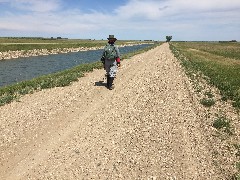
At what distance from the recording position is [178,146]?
10.1 metres

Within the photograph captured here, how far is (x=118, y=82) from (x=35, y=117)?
9.27 meters

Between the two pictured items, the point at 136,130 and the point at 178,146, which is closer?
the point at 178,146

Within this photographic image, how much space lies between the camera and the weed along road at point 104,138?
27.9 ft

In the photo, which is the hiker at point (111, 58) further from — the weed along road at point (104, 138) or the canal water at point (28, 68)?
the canal water at point (28, 68)

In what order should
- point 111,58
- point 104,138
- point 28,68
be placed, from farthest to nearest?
point 28,68 → point 111,58 → point 104,138

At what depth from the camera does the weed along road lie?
8492 mm

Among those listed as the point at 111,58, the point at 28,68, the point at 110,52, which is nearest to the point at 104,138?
the point at 111,58

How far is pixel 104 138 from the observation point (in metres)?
10.6

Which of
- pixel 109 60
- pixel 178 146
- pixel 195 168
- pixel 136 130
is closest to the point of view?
pixel 195 168

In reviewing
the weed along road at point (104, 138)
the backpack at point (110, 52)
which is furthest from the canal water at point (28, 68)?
the weed along road at point (104, 138)

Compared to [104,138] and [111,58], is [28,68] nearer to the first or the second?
[111,58]

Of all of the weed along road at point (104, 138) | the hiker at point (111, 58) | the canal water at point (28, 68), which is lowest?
the canal water at point (28, 68)

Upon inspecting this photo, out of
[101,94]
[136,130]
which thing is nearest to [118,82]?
[101,94]

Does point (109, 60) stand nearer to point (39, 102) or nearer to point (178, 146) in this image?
point (39, 102)
